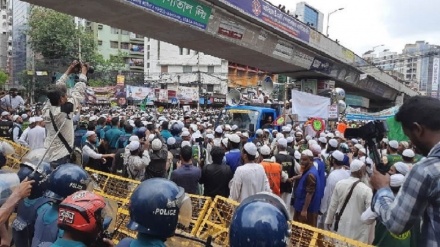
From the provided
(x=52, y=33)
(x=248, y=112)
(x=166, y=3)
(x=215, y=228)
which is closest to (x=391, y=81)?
(x=248, y=112)

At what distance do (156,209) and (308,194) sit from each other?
4.19 metres

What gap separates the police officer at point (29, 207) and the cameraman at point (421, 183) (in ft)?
8.51

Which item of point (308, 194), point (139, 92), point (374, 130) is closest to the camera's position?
point (374, 130)

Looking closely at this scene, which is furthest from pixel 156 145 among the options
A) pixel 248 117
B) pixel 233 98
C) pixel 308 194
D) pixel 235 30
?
pixel 233 98

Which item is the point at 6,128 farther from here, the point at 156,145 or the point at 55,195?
the point at 55,195

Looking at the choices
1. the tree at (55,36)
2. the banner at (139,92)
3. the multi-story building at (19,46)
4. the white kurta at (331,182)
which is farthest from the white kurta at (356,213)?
the multi-story building at (19,46)

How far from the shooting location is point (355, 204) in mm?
4711

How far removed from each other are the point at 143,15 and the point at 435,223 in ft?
36.6

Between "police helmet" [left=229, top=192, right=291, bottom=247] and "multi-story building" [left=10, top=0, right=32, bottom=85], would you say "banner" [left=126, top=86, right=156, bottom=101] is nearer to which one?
"multi-story building" [left=10, top=0, right=32, bottom=85]

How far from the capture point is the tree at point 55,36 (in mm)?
40312

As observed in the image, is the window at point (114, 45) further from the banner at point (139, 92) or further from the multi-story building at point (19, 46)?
the banner at point (139, 92)

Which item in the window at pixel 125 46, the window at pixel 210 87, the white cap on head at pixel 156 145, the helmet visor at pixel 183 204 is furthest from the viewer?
the window at pixel 125 46

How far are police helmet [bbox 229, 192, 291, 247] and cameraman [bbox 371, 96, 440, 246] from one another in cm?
61

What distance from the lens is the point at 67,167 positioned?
2.96m
